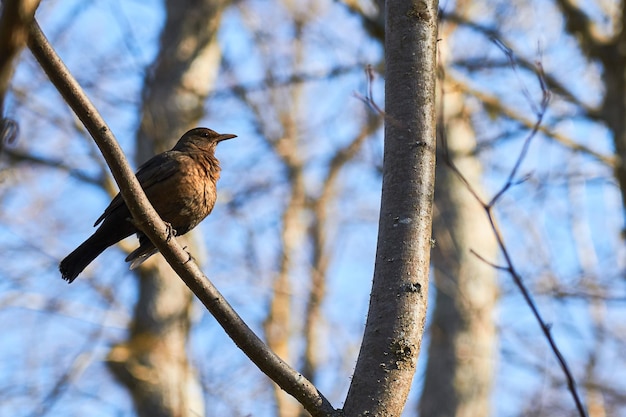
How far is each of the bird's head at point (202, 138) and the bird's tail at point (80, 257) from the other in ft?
3.48

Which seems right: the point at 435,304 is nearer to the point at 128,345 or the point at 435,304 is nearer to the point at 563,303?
the point at 563,303

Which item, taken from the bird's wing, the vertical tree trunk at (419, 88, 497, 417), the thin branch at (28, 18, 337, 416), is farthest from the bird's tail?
the vertical tree trunk at (419, 88, 497, 417)

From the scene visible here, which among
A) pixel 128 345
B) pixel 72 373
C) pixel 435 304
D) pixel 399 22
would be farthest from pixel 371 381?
pixel 435 304

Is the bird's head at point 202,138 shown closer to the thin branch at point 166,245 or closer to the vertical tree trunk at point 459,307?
the thin branch at point 166,245

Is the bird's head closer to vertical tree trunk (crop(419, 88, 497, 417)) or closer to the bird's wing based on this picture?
the bird's wing

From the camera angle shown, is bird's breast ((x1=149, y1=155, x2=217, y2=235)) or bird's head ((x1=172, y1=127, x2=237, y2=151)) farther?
bird's head ((x1=172, y1=127, x2=237, y2=151))

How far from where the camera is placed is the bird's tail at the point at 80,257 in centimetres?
397

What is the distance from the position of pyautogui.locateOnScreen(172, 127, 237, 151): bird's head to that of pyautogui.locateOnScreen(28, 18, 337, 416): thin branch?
233 cm

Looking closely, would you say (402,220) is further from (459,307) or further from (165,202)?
(459,307)

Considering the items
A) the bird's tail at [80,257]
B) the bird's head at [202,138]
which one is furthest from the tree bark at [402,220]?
the bird's head at [202,138]

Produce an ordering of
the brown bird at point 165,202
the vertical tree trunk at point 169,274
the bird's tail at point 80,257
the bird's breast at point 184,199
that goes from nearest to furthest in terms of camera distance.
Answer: the bird's tail at point 80,257 → the brown bird at point 165,202 → the bird's breast at point 184,199 → the vertical tree trunk at point 169,274

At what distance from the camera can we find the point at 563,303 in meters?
7.77

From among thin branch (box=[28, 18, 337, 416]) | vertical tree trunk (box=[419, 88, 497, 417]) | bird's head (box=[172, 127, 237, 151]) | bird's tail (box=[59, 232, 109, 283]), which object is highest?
vertical tree trunk (box=[419, 88, 497, 417])

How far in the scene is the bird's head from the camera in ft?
16.6
